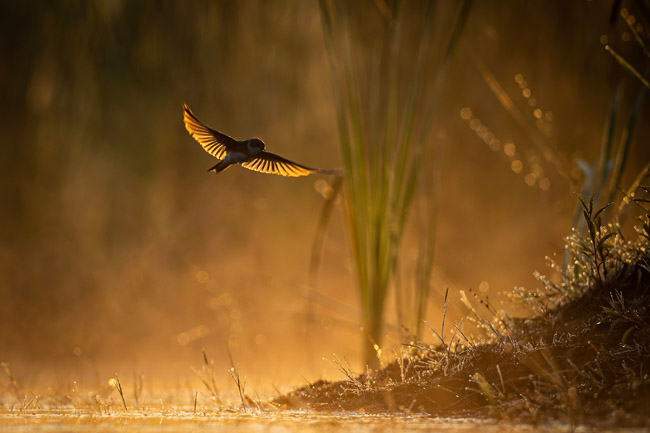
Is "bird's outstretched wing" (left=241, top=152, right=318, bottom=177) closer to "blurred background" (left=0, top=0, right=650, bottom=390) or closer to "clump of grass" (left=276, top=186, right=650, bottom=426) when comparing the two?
"clump of grass" (left=276, top=186, right=650, bottom=426)

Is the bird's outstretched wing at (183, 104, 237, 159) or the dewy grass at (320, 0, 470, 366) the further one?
the dewy grass at (320, 0, 470, 366)

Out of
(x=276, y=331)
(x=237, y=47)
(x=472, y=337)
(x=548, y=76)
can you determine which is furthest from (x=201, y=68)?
(x=472, y=337)

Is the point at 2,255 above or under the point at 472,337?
above

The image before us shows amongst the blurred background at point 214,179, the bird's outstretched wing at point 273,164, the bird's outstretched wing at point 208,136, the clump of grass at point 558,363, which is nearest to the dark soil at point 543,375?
the clump of grass at point 558,363

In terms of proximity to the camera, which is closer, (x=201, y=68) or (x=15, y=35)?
(x=15, y=35)

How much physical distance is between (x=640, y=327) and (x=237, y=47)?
473cm

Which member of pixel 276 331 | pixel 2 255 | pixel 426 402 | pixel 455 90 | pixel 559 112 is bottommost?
pixel 426 402

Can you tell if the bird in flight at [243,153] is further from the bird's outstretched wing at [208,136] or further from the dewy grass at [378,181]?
A: the dewy grass at [378,181]

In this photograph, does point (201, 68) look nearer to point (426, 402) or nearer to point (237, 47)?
point (237, 47)

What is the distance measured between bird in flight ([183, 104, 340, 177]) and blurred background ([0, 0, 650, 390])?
141 inches

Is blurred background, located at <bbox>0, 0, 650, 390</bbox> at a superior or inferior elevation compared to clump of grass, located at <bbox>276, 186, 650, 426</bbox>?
superior

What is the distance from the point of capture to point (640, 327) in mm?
1873

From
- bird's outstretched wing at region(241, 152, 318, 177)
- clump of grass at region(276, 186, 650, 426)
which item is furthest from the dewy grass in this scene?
bird's outstretched wing at region(241, 152, 318, 177)

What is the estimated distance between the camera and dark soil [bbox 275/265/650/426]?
1.66 meters
